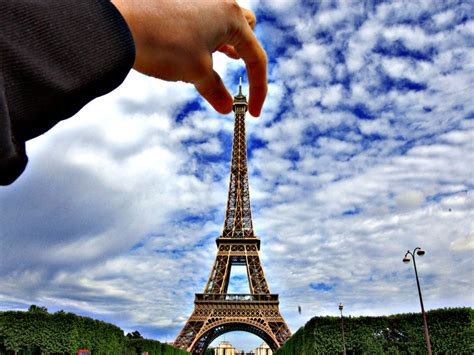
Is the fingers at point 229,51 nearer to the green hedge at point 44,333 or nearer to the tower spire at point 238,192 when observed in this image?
the green hedge at point 44,333

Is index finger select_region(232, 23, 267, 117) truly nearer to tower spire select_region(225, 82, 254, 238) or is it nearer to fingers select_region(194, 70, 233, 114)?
fingers select_region(194, 70, 233, 114)

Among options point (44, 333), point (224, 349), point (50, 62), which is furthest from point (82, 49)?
point (224, 349)

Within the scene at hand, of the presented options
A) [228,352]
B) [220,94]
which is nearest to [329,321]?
[220,94]

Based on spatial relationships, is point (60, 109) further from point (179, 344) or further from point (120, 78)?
point (179, 344)

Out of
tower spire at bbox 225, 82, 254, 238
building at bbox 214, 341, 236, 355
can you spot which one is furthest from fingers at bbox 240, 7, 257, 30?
building at bbox 214, 341, 236, 355

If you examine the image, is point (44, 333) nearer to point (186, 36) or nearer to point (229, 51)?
point (229, 51)

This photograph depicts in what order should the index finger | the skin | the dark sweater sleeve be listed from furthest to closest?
the index finger < the skin < the dark sweater sleeve
